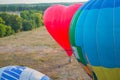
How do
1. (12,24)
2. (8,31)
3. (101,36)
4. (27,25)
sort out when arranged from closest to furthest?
(101,36) → (8,31) → (12,24) → (27,25)

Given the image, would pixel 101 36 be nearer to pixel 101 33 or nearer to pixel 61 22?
pixel 101 33

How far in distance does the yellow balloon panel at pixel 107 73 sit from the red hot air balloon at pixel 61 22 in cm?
391

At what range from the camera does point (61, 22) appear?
471 inches

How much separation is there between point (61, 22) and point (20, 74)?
187 inches

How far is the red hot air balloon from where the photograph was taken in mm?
11680

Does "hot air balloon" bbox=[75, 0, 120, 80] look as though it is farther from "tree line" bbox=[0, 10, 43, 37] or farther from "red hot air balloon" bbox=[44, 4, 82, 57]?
"tree line" bbox=[0, 10, 43, 37]

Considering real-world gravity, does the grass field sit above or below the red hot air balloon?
below

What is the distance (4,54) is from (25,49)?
159cm

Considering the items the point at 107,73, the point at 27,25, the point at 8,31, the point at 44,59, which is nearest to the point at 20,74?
the point at 107,73

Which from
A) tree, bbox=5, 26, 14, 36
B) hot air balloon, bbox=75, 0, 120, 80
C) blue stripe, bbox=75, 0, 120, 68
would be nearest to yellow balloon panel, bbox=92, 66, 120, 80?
hot air balloon, bbox=75, 0, 120, 80

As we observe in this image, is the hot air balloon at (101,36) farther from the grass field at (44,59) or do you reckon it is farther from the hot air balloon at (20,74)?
the grass field at (44,59)

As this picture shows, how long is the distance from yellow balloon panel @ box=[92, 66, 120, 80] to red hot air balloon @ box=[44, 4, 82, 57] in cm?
391

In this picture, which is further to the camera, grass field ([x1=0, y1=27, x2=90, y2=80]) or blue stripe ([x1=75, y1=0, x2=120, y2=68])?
grass field ([x1=0, y1=27, x2=90, y2=80])

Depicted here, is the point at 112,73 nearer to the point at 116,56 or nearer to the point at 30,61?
the point at 116,56
